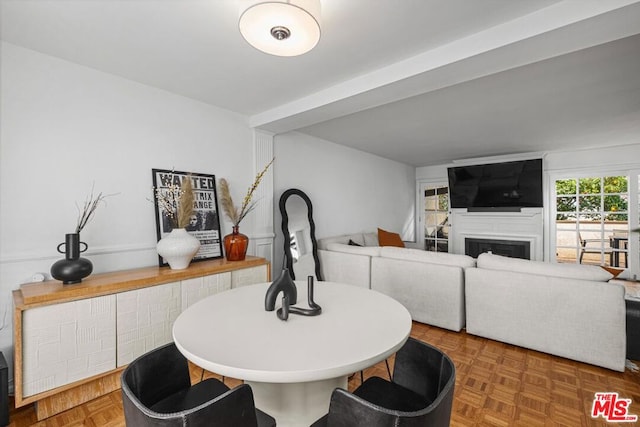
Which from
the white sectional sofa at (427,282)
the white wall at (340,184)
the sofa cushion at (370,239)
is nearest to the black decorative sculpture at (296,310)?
the white sectional sofa at (427,282)

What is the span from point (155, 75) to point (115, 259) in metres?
1.53

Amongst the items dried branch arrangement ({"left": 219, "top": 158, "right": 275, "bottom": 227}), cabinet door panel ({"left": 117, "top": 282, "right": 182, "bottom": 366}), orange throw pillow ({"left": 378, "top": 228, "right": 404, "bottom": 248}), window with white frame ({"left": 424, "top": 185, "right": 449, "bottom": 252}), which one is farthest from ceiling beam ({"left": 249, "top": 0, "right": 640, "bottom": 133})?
window with white frame ({"left": 424, "top": 185, "right": 449, "bottom": 252})

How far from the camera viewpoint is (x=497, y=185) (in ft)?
19.1

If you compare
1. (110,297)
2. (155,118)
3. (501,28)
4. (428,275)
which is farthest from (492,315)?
(155,118)

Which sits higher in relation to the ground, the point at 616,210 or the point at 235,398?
the point at 616,210

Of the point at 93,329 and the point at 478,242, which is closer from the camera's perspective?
the point at 93,329

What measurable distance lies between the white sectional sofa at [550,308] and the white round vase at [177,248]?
8.46ft

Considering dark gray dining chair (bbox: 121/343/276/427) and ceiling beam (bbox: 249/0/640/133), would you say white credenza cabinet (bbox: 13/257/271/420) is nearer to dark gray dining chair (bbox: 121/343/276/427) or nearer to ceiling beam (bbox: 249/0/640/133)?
dark gray dining chair (bbox: 121/343/276/427)

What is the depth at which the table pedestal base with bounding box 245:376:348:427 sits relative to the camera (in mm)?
1358

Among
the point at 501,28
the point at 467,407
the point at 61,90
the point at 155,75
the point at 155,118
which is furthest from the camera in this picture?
the point at 155,118

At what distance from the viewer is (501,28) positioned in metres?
1.75

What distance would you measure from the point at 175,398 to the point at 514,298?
2738 millimetres

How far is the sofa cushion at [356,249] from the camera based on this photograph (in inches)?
143

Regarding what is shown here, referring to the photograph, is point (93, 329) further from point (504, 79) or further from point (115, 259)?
point (504, 79)
